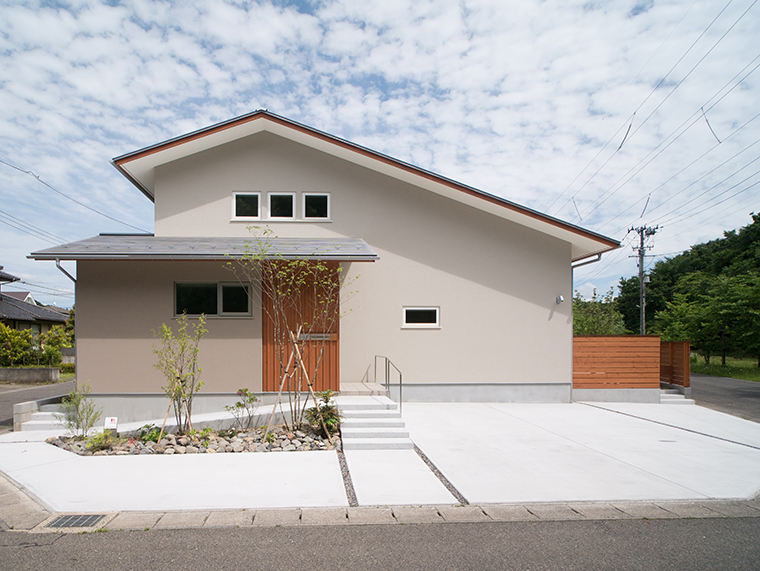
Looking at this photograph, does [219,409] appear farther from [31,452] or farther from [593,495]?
[593,495]

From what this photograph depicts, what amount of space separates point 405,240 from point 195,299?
191 inches

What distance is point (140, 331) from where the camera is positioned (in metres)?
9.22

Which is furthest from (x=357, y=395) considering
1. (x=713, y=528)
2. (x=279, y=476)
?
(x=713, y=528)

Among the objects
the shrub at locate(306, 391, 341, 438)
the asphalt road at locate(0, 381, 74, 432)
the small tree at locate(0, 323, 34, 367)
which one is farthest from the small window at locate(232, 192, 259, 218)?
the small tree at locate(0, 323, 34, 367)

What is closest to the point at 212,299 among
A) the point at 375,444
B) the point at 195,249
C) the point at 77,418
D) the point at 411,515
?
the point at 195,249

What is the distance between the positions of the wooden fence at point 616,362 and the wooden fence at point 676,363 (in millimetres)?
1177

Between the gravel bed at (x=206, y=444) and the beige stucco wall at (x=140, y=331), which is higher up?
the beige stucco wall at (x=140, y=331)

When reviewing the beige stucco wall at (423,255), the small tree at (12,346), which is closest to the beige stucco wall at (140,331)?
the beige stucco wall at (423,255)

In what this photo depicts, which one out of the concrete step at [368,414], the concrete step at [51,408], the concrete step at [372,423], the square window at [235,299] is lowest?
the concrete step at [51,408]

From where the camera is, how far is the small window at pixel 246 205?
1059 centimetres

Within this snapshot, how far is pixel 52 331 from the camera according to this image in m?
18.7

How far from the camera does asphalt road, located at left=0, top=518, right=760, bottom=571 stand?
11.0 ft

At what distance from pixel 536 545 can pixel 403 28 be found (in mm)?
8881

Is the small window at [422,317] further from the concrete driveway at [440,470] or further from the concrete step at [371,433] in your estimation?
the concrete step at [371,433]
